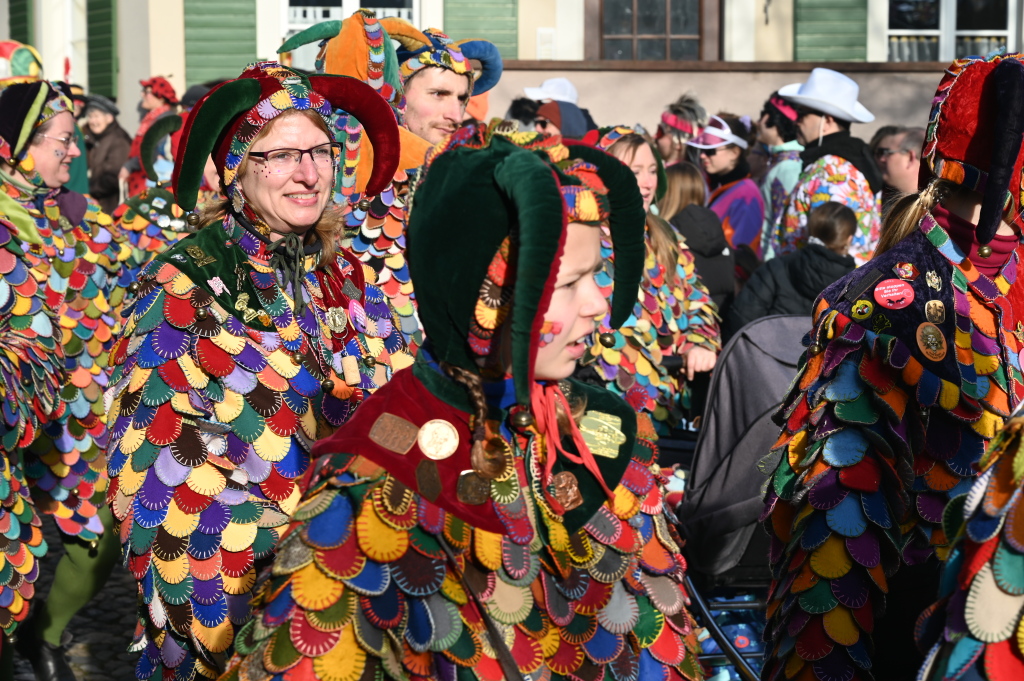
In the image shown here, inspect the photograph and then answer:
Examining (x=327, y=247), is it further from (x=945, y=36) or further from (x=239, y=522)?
(x=945, y=36)

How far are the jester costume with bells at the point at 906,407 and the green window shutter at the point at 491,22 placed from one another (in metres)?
9.99

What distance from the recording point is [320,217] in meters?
3.70

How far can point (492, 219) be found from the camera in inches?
82.3

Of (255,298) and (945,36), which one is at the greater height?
(945,36)

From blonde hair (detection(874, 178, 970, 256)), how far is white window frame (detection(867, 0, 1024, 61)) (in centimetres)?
1020

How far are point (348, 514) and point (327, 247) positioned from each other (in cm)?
174

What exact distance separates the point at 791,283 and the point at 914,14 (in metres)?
8.29

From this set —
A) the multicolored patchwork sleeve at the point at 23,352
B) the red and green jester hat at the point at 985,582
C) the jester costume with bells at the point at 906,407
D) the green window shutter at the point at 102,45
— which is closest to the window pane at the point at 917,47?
the green window shutter at the point at 102,45

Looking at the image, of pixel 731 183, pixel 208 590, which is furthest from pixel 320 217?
pixel 731 183

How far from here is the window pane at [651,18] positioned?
42.9 feet

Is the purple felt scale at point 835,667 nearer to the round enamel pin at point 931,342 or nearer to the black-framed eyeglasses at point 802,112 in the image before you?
the round enamel pin at point 931,342

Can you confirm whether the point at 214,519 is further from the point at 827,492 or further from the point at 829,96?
the point at 829,96

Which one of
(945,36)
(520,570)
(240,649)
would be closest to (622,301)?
(520,570)

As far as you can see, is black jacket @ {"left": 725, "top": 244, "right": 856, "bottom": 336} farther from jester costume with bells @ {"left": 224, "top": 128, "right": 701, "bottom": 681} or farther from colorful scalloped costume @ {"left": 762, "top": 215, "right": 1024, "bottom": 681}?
jester costume with bells @ {"left": 224, "top": 128, "right": 701, "bottom": 681}
